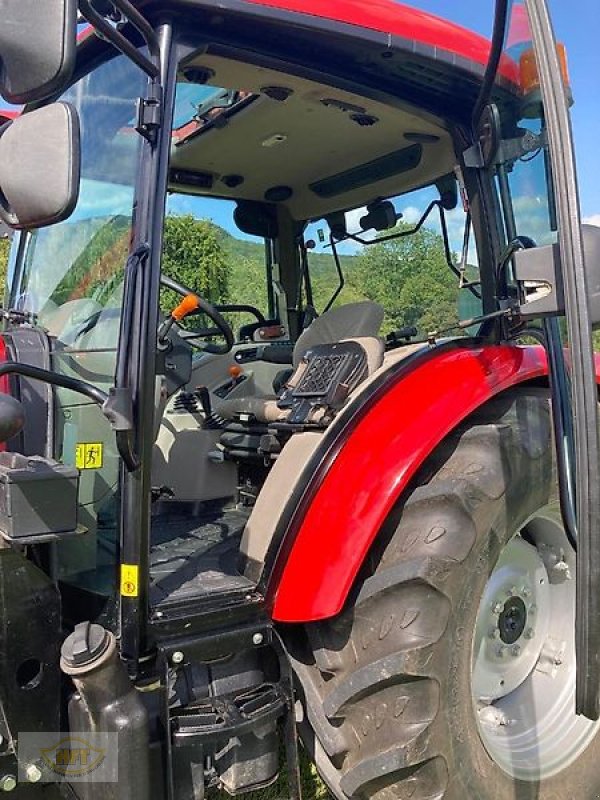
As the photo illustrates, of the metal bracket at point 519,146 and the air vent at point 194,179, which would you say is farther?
the air vent at point 194,179

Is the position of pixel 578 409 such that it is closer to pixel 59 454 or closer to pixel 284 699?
pixel 284 699

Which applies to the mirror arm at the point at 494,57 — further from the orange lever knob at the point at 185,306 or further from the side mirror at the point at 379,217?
the orange lever knob at the point at 185,306

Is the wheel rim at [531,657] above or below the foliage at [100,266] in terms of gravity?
below

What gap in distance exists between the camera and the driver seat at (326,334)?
2875mm

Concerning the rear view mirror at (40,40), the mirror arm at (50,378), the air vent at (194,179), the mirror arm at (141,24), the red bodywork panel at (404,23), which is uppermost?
the air vent at (194,179)

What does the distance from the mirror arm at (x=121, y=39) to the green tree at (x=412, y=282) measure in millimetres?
1294

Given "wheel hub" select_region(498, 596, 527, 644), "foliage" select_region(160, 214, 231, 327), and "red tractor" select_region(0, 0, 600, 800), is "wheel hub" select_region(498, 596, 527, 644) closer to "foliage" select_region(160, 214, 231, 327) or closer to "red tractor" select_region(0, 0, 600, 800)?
"red tractor" select_region(0, 0, 600, 800)

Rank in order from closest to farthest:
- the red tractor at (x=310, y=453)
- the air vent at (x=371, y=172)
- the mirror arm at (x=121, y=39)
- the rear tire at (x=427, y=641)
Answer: the mirror arm at (x=121, y=39), the red tractor at (x=310, y=453), the rear tire at (x=427, y=641), the air vent at (x=371, y=172)

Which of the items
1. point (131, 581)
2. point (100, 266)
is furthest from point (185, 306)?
point (131, 581)

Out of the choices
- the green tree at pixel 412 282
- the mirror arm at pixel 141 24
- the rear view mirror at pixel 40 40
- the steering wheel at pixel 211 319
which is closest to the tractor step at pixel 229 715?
the steering wheel at pixel 211 319

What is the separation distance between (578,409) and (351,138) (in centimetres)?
158

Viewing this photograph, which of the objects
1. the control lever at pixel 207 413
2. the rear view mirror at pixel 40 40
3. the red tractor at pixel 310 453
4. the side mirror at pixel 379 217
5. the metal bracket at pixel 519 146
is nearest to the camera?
the rear view mirror at pixel 40 40

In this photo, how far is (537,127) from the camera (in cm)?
221

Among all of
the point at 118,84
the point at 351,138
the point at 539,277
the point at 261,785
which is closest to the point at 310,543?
the point at 261,785
